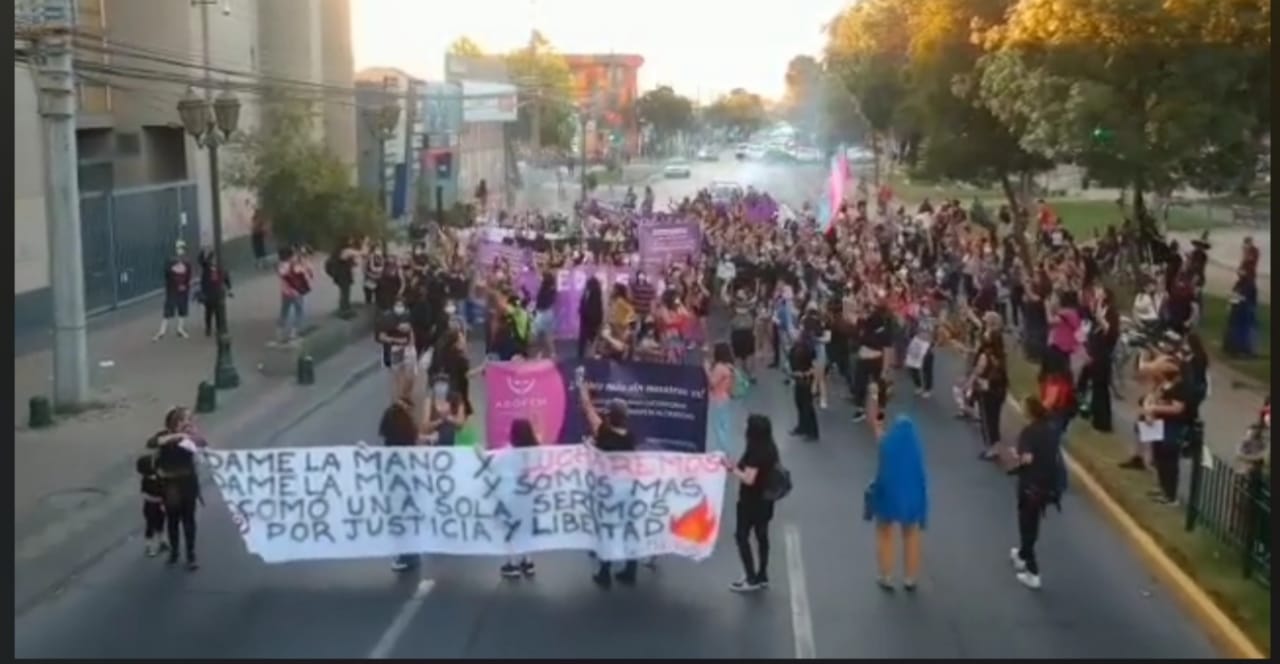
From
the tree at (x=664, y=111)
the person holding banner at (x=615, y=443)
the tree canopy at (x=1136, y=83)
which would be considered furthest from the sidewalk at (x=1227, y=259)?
the tree at (x=664, y=111)

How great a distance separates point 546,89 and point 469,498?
213 ft

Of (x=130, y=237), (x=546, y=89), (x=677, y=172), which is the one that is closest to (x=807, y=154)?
(x=677, y=172)

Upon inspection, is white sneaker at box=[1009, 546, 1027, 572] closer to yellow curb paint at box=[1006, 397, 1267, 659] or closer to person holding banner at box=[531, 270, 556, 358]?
yellow curb paint at box=[1006, 397, 1267, 659]

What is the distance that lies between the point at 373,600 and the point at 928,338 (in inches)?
401

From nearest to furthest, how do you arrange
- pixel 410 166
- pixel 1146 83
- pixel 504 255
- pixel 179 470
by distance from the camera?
pixel 179 470, pixel 1146 83, pixel 504 255, pixel 410 166

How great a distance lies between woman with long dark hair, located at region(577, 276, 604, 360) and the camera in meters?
22.5

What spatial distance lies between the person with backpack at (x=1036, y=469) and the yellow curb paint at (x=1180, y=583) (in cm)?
Result: 97

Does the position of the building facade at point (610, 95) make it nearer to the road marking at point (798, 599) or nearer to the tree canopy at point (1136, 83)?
the tree canopy at point (1136, 83)

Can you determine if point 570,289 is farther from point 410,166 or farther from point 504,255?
point 410,166

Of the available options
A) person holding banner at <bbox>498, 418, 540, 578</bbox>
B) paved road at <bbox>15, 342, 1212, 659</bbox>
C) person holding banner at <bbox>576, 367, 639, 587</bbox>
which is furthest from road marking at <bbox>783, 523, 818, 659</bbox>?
person holding banner at <bbox>498, 418, 540, 578</bbox>

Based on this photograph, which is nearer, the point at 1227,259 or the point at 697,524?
the point at 697,524

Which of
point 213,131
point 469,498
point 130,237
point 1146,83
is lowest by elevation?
point 469,498

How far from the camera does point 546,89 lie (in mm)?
75188

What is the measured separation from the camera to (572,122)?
8044cm
